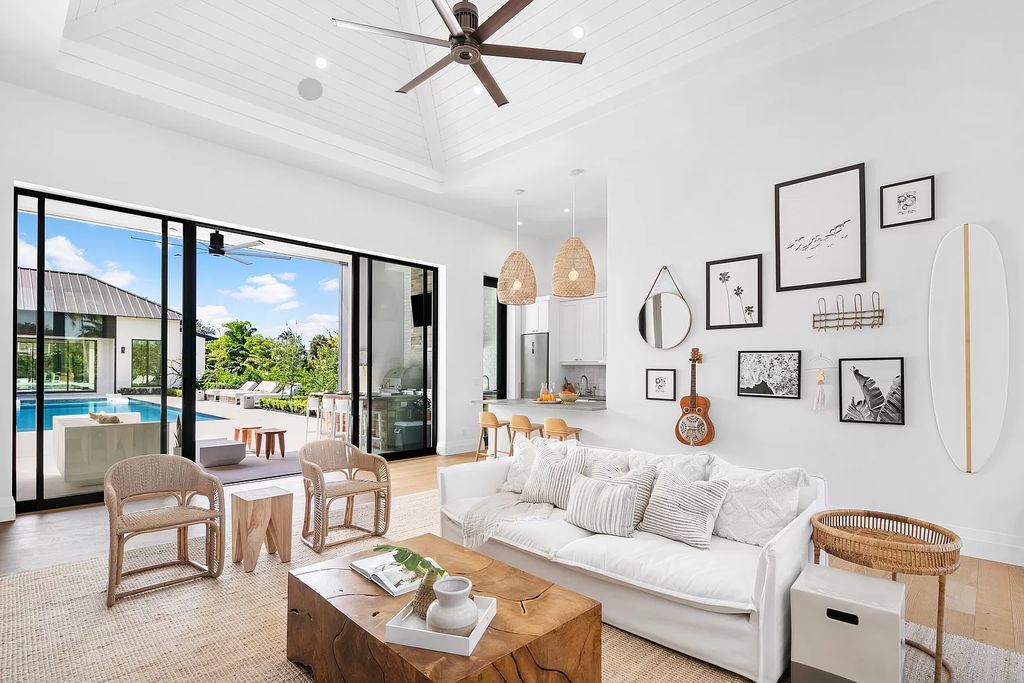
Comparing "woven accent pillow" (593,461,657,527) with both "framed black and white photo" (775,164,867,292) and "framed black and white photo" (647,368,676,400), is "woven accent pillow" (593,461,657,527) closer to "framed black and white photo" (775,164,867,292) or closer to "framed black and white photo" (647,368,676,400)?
"framed black and white photo" (647,368,676,400)

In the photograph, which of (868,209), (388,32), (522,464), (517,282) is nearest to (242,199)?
(517,282)

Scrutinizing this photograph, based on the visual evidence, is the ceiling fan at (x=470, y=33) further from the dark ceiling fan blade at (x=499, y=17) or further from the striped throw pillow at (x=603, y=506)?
the striped throw pillow at (x=603, y=506)

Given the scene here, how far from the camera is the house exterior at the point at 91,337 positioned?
A: 4.47m

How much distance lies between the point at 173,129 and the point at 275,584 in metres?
4.13

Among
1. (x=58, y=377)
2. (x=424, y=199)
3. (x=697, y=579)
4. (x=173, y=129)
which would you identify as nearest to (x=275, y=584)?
(x=697, y=579)

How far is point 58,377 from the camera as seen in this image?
15.2ft

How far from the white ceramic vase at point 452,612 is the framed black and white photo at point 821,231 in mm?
3723

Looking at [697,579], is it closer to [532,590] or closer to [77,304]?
[532,590]

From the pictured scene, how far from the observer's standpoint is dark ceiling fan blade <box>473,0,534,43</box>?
2.84m

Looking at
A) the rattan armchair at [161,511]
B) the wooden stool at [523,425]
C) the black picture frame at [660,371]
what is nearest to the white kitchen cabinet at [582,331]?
the wooden stool at [523,425]

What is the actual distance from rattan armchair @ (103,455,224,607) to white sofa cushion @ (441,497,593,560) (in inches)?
65.1

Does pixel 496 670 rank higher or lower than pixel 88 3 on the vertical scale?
lower

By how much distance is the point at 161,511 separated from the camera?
125 inches

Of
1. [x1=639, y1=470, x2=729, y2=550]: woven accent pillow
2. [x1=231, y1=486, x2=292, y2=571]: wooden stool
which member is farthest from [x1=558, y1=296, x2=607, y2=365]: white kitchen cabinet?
[x1=231, y1=486, x2=292, y2=571]: wooden stool
